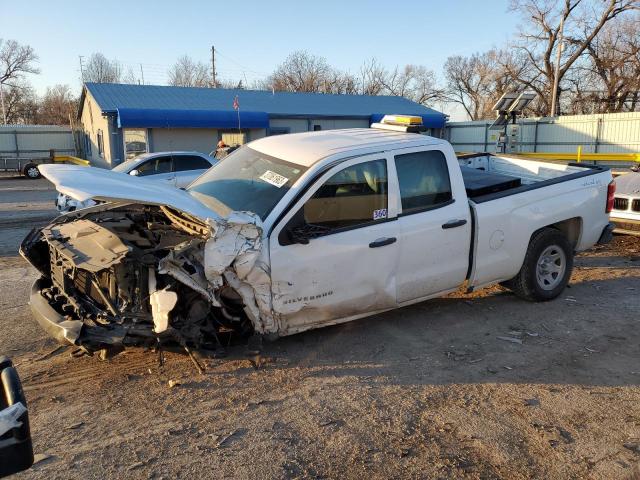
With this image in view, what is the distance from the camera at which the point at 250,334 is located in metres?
4.59

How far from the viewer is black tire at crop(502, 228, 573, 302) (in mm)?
5820

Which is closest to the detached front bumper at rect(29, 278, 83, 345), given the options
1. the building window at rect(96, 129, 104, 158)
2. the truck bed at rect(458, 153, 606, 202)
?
the truck bed at rect(458, 153, 606, 202)

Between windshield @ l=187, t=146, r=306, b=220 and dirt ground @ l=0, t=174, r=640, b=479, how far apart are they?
129 cm

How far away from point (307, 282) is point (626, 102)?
46.6 meters

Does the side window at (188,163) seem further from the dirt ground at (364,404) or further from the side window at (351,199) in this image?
the side window at (351,199)

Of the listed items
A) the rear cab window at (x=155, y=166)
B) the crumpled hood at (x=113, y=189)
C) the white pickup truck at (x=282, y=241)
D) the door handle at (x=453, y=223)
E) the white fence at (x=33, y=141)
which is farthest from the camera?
the white fence at (x=33, y=141)

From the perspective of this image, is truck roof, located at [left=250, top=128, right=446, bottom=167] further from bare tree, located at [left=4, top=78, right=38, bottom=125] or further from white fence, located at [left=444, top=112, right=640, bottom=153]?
bare tree, located at [left=4, top=78, right=38, bottom=125]

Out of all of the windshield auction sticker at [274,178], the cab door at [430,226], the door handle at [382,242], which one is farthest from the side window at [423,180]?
the windshield auction sticker at [274,178]

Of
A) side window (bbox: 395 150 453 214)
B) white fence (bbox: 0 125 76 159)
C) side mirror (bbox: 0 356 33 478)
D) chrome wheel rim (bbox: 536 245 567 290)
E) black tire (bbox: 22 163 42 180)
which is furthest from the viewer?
white fence (bbox: 0 125 76 159)

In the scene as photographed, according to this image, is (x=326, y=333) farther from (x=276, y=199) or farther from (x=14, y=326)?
(x=14, y=326)

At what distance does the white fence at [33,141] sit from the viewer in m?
31.1

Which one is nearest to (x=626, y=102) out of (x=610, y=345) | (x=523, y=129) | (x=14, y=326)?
(x=523, y=129)

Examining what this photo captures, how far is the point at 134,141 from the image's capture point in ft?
86.1

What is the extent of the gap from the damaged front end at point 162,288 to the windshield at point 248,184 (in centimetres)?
40
